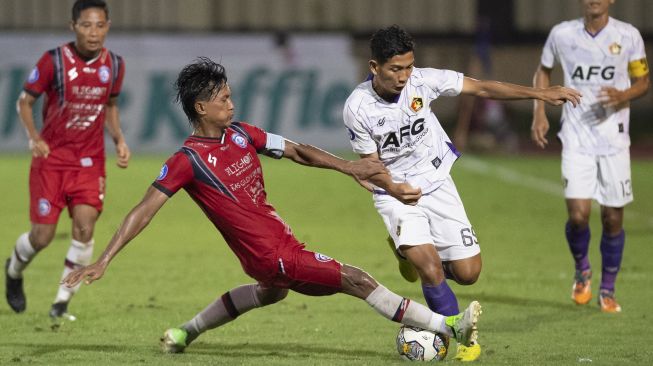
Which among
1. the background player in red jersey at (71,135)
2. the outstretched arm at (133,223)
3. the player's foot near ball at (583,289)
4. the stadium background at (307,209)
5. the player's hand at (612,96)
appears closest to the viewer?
the outstretched arm at (133,223)

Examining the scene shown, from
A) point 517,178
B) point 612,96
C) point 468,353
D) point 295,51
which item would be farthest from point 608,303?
point 295,51

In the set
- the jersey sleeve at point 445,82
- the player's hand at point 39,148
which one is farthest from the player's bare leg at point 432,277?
the player's hand at point 39,148

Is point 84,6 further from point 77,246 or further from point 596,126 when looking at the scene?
point 596,126

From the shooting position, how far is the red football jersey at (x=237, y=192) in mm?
6875

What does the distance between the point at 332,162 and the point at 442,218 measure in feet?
3.65

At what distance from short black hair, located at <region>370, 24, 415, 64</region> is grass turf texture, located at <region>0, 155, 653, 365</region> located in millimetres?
1726

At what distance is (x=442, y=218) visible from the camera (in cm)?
769

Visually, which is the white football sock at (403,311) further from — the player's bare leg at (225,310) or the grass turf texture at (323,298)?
the player's bare leg at (225,310)

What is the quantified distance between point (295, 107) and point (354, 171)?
1504 centimetres

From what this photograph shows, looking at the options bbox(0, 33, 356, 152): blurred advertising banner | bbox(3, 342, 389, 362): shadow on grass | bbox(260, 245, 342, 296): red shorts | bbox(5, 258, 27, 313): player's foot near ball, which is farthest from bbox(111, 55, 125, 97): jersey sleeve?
bbox(0, 33, 356, 152): blurred advertising banner

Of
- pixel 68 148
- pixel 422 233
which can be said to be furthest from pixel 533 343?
pixel 68 148

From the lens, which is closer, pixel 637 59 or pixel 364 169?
pixel 364 169

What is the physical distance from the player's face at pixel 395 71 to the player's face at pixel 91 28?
7.60ft

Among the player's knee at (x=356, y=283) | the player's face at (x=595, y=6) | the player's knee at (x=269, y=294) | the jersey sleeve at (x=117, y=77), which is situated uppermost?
the player's face at (x=595, y=6)
